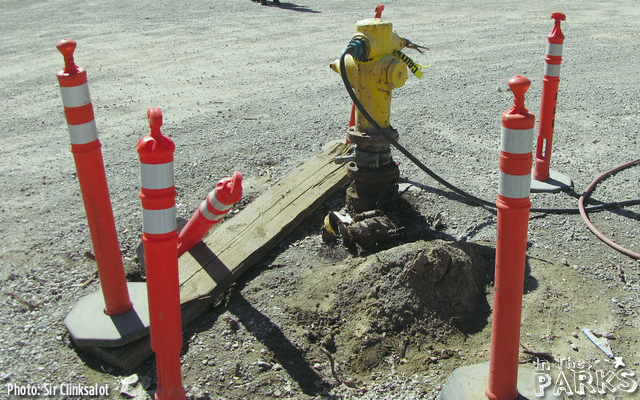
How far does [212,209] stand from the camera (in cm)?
393

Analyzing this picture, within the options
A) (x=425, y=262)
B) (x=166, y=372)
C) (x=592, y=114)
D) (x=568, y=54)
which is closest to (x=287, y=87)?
(x=592, y=114)

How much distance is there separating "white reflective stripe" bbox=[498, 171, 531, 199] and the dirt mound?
1.20 metres

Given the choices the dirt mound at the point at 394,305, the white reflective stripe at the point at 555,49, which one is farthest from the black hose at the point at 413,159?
the white reflective stripe at the point at 555,49

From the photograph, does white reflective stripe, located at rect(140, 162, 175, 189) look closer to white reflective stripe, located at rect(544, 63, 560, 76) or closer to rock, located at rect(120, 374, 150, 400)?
rock, located at rect(120, 374, 150, 400)

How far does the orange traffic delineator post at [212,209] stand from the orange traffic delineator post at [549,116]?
3028 mm

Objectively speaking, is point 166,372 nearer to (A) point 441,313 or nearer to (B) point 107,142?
(A) point 441,313

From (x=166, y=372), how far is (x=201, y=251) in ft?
4.49

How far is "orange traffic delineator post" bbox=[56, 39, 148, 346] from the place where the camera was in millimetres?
3346

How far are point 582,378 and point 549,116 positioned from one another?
2964mm

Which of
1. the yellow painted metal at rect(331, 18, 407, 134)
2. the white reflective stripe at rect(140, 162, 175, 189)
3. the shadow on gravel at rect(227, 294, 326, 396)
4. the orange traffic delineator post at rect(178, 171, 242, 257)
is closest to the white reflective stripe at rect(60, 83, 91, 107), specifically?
the white reflective stripe at rect(140, 162, 175, 189)

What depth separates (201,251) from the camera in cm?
436

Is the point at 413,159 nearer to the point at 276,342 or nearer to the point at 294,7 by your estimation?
the point at 276,342

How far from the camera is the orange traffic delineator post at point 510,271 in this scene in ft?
8.89

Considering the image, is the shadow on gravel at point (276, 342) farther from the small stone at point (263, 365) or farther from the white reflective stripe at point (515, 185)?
the white reflective stripe at point (515, 185)
